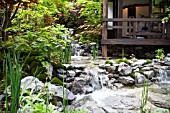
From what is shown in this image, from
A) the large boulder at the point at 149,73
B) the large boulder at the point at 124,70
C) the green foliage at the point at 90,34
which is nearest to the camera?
the large boulder at the point at 124,70

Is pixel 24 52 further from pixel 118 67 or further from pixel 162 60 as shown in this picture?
pixel 162 60

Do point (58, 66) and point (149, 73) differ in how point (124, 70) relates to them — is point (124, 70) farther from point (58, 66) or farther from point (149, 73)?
point (58, 66)

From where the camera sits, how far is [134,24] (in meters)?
8.55

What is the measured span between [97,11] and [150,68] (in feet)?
17.9

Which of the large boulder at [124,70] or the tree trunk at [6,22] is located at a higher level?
the tree trunk at [6,22]

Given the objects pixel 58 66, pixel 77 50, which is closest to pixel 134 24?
pixel 77 50

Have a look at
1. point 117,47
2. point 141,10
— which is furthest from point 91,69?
point 141,10

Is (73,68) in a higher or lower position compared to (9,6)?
lower

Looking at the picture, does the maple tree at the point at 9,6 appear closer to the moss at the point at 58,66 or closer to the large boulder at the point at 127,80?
the moss at the point at 58,66

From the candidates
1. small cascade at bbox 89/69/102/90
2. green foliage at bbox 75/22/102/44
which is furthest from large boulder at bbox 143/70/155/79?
green foliage at bbox 75/22/102/44

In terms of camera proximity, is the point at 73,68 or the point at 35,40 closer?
the point at 35,40

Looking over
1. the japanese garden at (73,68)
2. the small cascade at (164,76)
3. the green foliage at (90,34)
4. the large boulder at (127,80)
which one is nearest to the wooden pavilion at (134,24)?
the japanese garden at (73,68)

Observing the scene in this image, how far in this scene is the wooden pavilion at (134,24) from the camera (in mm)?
8578

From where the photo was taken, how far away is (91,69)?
265 inches
